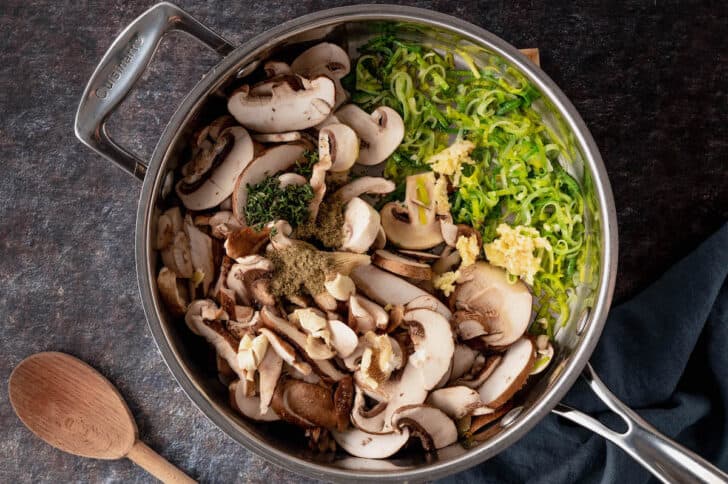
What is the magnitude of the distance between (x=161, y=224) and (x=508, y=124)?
107 cm

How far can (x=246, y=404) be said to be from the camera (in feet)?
5.95

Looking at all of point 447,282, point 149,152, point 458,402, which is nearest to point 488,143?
point 447,282

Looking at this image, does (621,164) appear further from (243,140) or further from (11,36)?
(11,36)

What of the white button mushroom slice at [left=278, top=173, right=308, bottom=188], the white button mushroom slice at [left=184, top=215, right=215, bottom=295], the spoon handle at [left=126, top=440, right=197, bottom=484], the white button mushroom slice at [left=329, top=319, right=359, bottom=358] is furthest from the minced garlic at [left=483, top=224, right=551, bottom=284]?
the spoon handle at [left=126, top=440, right=197, bottom=484]

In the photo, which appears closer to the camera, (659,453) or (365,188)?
(659,453)

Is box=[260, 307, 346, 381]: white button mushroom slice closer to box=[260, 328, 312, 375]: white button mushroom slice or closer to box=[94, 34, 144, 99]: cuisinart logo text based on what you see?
box=[260, 328, 312, 375]: white button mushroom slice

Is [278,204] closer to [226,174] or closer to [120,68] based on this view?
[226,174]

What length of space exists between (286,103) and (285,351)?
73 centimetres

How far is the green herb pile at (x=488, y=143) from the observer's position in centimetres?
194

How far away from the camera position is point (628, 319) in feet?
6.81

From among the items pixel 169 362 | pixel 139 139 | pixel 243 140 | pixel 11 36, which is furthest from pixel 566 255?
pixel 11 36

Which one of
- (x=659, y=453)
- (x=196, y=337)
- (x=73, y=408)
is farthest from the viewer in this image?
(x=73, y=408)

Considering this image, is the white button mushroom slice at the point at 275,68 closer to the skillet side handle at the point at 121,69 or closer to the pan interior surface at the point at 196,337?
the pan interior surface at the point at 196,337

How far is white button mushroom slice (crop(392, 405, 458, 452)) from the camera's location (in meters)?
1.80
